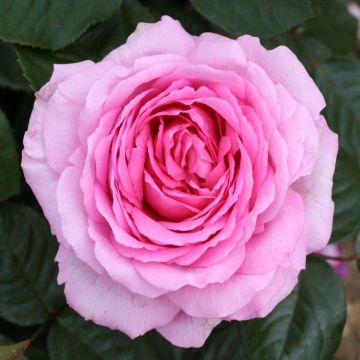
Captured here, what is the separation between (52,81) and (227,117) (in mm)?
177

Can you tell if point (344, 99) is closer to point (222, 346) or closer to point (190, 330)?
point (222, 346)

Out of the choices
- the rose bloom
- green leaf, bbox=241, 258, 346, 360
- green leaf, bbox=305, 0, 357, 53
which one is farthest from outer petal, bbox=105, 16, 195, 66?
green leaf, bbox=305, 0, 357, 53

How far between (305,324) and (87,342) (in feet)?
0.95

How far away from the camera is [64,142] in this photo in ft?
1.86

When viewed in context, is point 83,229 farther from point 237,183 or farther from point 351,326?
point 351,326

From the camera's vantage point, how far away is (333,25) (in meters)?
1.09

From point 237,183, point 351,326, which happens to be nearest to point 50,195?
point 237,183

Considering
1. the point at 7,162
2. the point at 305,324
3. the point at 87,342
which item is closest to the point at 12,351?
the point at 87,342

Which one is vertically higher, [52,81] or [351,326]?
[52,81]

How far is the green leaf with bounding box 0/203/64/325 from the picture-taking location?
782mm

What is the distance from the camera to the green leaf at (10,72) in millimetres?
834

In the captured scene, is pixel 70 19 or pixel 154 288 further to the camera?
pixel 70 19

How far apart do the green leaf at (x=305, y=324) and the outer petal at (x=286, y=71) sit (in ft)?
0.98

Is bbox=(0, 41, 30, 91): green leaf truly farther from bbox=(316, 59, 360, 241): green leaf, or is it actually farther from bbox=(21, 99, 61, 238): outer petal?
bbox=(316, 59, 360, 241): green leaf
